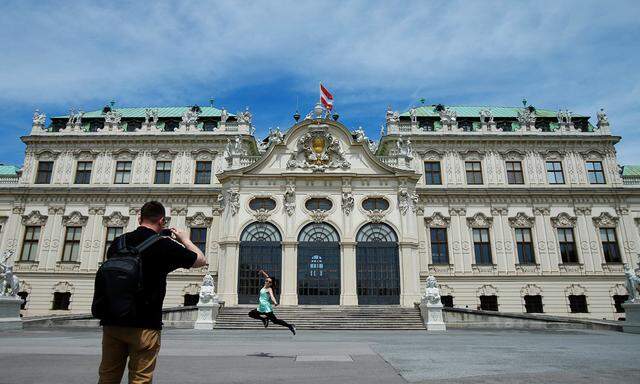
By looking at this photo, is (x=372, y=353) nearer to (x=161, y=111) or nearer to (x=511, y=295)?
(x=511, y=295)

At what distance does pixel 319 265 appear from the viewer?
3072cm

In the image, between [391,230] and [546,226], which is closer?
[391,230]

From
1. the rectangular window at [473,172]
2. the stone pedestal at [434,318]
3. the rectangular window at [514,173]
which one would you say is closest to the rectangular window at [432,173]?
the rectangular window at [473,172]

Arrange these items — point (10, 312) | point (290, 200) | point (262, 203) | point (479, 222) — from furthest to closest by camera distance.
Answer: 1. point (479, 222)
2. point (262, 203)
3. point (290, 200)
4. point (10, 312)

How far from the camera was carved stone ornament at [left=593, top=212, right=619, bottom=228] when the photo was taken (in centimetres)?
3544

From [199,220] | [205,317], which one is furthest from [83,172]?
[205,317]

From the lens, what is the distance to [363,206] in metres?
32.0

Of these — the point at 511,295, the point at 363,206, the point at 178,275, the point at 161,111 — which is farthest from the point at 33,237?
the point at 511,295

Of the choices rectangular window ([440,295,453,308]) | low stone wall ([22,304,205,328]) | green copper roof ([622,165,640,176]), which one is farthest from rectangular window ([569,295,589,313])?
low stone wall ([22,304,205,328])

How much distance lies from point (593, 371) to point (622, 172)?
3897 cm

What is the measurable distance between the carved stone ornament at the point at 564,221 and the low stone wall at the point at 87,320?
94.0 ft

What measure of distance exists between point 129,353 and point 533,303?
36.1 m

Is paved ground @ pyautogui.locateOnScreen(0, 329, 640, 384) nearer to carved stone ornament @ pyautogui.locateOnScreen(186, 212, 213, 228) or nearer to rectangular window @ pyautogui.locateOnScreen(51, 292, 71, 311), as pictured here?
carved stone ornament @ pyautogui.locateOnScreen(186, 212, 213, 228)

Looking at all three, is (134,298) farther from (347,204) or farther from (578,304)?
(578,304)
